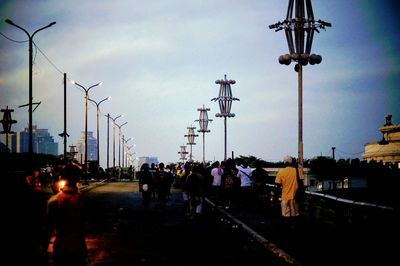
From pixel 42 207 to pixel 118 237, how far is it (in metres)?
10.9

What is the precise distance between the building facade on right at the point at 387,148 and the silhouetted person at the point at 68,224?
82.5 metres

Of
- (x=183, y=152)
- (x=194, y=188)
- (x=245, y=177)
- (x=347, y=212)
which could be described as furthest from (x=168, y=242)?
(x=183, y=152)

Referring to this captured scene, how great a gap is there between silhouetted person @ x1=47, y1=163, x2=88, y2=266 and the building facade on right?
8247cm

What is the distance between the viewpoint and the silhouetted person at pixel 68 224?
18.0ft

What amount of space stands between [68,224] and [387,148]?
285 feet

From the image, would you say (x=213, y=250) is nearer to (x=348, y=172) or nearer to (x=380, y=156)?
(x=348, y=172)

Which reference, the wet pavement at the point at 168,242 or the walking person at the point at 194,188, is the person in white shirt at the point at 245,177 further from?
the walking person at the point at 194,188

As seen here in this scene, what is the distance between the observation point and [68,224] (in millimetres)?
5543

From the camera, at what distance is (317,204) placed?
1545cm

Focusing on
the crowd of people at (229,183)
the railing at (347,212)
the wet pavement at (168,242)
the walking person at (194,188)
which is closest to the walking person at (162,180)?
the crowd of people at (229,183)

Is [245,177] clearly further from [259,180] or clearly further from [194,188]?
[194,188]

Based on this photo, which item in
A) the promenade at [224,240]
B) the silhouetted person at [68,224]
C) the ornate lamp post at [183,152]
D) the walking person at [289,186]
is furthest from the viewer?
the ornate lamp post at [183,152]

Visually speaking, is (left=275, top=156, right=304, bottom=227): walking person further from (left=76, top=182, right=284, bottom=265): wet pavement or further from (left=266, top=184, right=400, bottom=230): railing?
(left=76, top=182, right=284, bottom=265): wet pavement

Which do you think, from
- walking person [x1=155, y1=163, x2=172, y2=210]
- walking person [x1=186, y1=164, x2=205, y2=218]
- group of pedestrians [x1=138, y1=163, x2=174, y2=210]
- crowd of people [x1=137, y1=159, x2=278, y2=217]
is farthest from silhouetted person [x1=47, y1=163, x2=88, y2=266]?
walking person [x1=155, y1=163, x2=172, y2=210]
